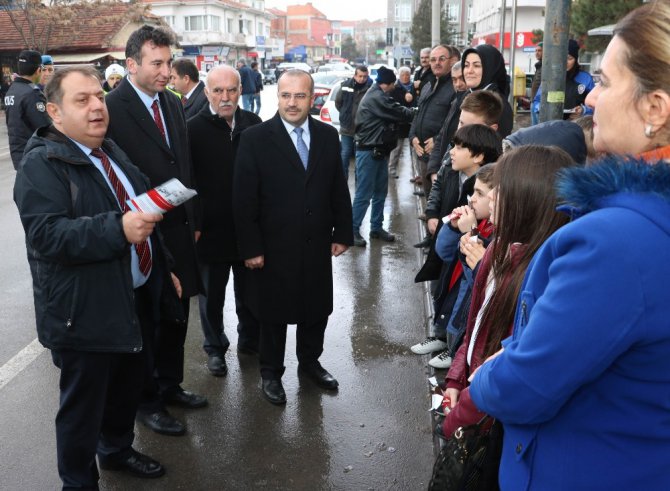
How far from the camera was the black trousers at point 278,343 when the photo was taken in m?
A: 4.17

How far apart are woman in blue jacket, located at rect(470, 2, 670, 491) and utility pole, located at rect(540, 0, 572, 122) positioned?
120 inches

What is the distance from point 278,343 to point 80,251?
184 centimetres

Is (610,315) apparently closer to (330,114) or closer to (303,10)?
(330,114)

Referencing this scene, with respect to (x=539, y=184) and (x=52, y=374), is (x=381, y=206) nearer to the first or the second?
(x=52, y=374)

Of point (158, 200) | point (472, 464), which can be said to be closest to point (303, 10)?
point (158, 200)

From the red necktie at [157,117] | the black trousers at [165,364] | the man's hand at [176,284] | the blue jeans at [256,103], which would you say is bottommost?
the black trousers at [165,364]

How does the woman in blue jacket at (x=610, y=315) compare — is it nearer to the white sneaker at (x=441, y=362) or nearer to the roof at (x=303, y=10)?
the white sneaker at (x=441, y=362)

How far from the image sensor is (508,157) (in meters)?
2.27

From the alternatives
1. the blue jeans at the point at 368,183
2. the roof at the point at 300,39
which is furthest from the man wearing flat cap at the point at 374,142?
the roof at the point at 300,39

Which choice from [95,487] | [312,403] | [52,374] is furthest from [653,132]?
[52,374]

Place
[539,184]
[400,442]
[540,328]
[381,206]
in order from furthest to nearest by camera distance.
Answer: [381,206] → [400,442] → [539,184] → [540,328]

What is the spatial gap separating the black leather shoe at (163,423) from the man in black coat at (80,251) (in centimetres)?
72

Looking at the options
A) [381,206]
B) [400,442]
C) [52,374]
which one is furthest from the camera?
[381,206]

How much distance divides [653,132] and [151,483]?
2.95 m
